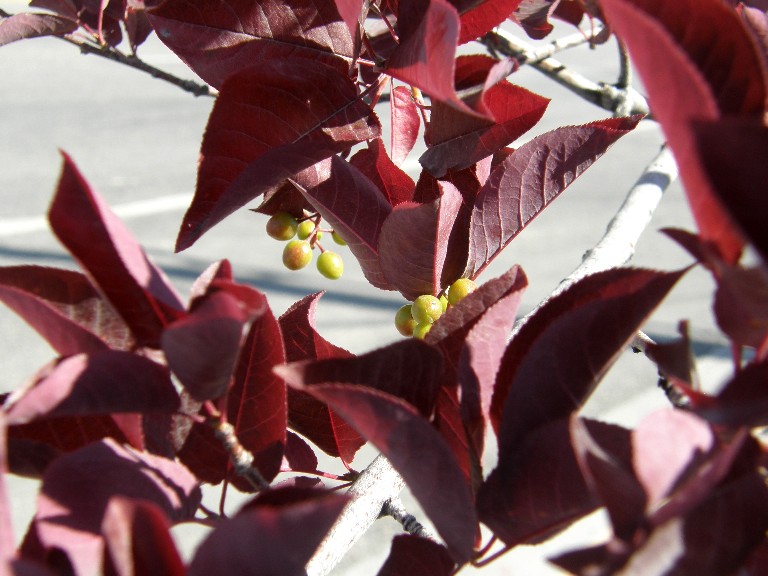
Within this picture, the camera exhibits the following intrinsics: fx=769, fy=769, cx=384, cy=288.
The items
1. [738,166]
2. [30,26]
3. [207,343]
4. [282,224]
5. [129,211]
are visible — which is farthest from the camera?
[129,211]

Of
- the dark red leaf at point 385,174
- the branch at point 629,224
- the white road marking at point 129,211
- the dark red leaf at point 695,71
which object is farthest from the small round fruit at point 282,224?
the white road marking at point 129,211

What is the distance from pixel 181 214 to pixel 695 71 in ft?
14.6

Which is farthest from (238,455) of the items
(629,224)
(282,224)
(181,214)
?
(181,214)

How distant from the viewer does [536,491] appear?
38cm

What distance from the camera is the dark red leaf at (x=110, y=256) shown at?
1.16 feet

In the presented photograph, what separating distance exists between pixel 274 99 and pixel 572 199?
4.74 meters

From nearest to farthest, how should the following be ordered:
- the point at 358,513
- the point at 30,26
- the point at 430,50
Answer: the point at 430,50 < the point at 358,513 < the point at 30,26

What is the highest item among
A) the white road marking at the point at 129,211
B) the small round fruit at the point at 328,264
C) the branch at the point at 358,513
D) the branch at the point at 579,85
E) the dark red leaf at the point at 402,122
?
the dark red leaf at the point at 402,122

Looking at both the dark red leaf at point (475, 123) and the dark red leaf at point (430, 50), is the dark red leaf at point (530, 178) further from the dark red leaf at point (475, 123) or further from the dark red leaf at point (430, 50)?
the dark red leaf at point (430, 50)

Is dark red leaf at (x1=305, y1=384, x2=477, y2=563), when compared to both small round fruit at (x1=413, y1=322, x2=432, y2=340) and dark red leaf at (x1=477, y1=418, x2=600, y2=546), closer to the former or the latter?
dark red leaf at (x1=477, y1=418, x2=600, y2=546)

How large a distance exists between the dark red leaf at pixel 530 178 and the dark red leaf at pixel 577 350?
21 centimetres

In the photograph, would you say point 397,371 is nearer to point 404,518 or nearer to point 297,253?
point 404,518

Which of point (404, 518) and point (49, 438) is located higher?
point (49, 438)

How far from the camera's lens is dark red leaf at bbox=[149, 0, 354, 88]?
1.90 feet
